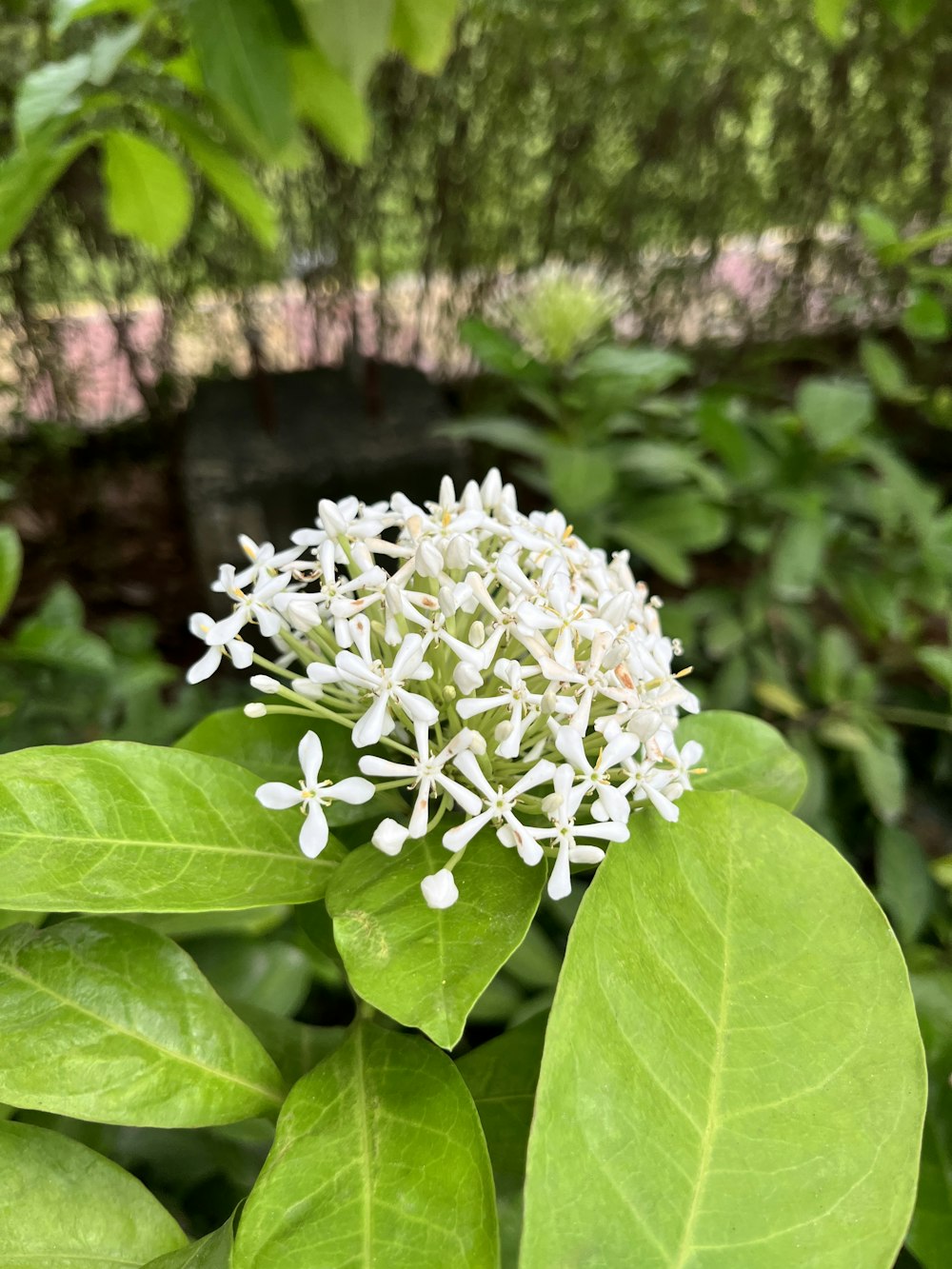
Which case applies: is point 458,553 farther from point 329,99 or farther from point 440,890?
point 329,99

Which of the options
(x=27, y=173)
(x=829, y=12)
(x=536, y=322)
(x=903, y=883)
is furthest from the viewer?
(x=536, y=322)


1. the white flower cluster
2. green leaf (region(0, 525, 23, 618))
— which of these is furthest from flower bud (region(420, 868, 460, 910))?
green leaf (region(0, 525, 23, 618))

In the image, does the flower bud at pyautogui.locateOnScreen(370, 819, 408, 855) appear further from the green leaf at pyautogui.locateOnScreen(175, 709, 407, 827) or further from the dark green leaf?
the dark green leaf

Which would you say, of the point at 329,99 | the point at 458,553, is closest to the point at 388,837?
the point at 458,553

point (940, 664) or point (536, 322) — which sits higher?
point (536, 322)

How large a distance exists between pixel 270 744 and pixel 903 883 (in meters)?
0.95

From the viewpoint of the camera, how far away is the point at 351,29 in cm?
75

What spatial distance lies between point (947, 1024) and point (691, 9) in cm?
181

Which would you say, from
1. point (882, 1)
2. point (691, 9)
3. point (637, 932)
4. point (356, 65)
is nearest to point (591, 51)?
point (691, 9)

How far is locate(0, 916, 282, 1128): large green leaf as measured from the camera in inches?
15.7

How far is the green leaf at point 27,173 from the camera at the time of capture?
70 cm

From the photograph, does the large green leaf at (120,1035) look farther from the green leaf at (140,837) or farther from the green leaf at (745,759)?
the green leaf at (745,759)

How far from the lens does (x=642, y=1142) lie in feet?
1.17

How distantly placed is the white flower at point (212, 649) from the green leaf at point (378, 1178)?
0.23 metres
